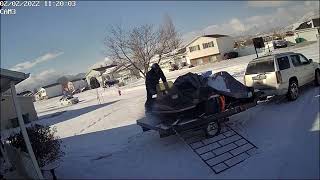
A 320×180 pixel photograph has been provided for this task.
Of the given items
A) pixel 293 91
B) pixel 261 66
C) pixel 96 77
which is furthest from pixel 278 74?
pixel 96 77

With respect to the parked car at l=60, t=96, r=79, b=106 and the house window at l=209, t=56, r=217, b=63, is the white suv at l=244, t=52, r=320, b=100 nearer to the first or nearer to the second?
the parked car at l=60, t=96, r=79, b=106

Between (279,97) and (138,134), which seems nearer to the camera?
(138,134)

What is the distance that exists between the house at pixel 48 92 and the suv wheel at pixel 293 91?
3747 inches

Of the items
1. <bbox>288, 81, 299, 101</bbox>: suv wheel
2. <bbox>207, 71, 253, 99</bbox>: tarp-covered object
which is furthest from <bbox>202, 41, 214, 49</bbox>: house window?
<bbox>207, 71, 253, 99</bbox>: tarp-covered object

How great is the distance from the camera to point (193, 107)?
10078mm

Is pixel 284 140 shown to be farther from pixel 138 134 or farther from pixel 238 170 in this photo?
pixel 138 134

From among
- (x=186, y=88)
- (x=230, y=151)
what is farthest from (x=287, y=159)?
(x=186, y=88)

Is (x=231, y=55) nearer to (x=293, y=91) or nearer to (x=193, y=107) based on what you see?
(x=293, y=91)

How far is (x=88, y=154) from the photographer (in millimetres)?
11633

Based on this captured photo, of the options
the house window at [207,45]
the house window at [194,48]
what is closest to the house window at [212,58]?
the house window at [207,45]

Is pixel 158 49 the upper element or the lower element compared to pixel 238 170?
→ upper

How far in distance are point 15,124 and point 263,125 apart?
27.6 metres

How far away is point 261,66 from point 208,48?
191 feet

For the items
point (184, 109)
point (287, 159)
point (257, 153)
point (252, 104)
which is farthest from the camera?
point (252, 104)
